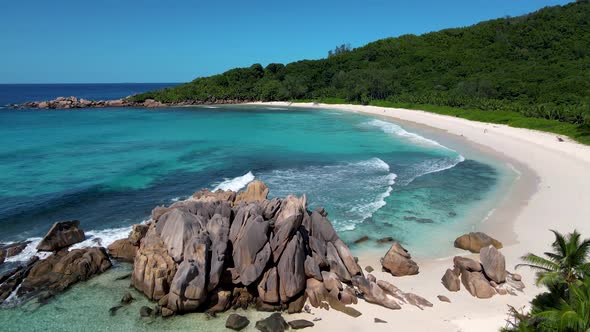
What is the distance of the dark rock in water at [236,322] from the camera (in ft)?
51.8

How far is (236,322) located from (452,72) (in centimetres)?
12331

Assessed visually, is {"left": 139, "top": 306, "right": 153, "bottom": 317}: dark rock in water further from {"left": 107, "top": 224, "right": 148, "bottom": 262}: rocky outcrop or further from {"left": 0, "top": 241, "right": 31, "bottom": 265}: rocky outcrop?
{"left": 0, "top": 241, "right": 31, "bottom": 265}: rocky outcrop

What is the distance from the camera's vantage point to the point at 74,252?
20.7 metres

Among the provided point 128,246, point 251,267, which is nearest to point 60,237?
A: point 128,246

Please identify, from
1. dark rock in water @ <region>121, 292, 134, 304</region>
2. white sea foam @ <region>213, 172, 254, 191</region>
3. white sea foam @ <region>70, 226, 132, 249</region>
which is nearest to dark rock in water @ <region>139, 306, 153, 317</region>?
dark rock in water @ <region>121, 292, 134, 304</region>

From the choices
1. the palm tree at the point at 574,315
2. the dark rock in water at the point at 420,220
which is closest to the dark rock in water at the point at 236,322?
the palm tree at the point at 574,315

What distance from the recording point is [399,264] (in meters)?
19.8

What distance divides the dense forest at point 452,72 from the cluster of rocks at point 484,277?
66300mm

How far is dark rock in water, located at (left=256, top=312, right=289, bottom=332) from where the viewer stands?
1562 centimetres

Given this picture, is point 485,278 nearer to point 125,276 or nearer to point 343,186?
point 125,276

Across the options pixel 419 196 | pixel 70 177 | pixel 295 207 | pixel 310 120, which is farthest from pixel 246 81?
pixel 295 207

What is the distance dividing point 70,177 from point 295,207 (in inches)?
1118

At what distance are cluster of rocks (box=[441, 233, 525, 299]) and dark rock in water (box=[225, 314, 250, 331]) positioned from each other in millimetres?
9372

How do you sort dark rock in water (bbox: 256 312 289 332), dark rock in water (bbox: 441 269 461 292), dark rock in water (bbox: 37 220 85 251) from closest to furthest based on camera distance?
dark rock in water (bbox: 256 312 289 332), dark rock in water (bbox: 441 269 461 292), dark rock in water (bbox: 37 220 85 251)
